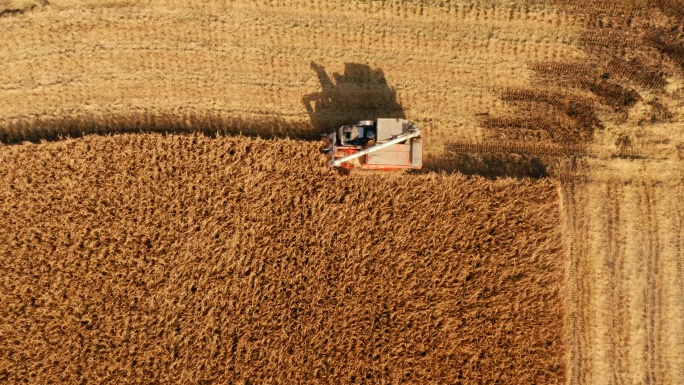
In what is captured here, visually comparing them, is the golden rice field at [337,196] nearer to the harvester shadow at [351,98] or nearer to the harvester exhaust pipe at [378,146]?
the harvester shadow at [351,98]

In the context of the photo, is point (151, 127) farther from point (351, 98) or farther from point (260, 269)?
point (351, 98)

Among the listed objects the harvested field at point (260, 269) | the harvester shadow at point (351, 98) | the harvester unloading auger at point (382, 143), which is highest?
the harvester shadow at point (351, 98)

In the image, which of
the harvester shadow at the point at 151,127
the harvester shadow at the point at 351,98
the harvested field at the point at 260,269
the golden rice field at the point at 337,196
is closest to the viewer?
the harvested field at the point at 260,269

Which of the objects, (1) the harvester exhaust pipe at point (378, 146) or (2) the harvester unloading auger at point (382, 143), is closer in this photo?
(1) the harvester exhaust pipe at point (378, 146)

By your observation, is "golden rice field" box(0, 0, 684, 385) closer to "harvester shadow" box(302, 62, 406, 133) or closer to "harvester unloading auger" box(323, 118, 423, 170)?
"harvester shadow" box(302, 62, 406, 133)

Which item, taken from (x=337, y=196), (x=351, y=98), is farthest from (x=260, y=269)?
(x=351, y=98)

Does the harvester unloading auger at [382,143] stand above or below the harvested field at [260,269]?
above

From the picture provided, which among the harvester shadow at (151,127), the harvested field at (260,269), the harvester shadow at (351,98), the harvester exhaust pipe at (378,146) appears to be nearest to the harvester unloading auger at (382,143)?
the harvester exhaust pipe at (378,146)

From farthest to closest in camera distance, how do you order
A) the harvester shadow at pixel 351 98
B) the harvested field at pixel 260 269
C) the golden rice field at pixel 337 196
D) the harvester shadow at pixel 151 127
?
the harvester shadow at pixel 351 98, the harvester shadow at pixel 151 127, the golden rice field at pixel 337 196, the harvested field at pixel 260 269

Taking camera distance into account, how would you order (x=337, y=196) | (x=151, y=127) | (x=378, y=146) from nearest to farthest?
(x=378, y=146) → (x=337, y=196) → (x=151, y=127)
